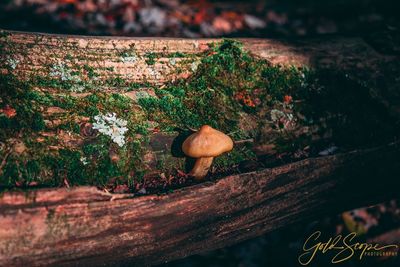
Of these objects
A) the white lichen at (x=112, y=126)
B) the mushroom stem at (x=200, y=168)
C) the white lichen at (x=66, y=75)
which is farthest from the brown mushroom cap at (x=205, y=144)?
the white lichen at (x=66, y=75)

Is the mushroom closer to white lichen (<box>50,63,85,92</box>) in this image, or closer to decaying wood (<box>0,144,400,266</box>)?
decaying wood (<box>0,144,400,266</box>)

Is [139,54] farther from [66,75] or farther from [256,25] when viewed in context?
[256,25]

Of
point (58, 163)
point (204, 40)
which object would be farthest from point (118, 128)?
point (204, 40)

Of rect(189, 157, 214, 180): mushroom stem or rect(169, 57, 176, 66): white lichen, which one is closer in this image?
rect(189, 157, 214, 180): mushroom stem

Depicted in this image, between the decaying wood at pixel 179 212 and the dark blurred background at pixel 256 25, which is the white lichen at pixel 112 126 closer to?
the decaying wood at pixel 179 212

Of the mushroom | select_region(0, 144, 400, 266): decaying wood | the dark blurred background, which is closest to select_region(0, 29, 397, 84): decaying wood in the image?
the dark blurred background

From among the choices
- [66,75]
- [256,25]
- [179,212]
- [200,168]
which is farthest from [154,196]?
[256,25]

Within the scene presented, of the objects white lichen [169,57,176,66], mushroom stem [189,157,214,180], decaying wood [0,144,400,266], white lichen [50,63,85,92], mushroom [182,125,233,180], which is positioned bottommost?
decaying wood [0,144,400,266]
